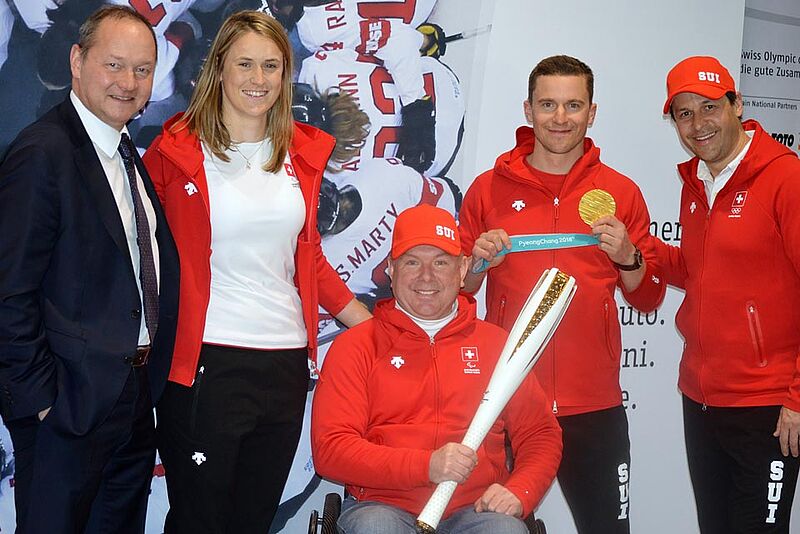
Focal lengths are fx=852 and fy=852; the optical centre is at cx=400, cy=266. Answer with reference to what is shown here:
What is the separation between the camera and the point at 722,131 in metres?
2.61

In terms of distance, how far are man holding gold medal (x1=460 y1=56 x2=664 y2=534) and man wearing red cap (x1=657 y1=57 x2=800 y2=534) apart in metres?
0.23

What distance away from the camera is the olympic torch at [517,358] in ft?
7.02

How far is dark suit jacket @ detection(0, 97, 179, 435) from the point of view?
1.99 metres

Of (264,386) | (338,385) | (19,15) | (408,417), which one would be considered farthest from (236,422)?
(19,15)

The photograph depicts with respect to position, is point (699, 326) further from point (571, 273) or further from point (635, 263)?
point (571, 273)

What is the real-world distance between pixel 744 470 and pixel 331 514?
125cm

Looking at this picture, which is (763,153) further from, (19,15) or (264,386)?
(19,15)

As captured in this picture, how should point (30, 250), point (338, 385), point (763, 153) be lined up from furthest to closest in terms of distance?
point (763, 153)
point (338, 385)
point (30, 250)

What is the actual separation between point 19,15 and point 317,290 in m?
1.35

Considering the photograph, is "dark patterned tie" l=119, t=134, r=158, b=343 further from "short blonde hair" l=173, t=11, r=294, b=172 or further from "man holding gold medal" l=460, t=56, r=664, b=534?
"man holding gold medal" l=460, t=56, r=664, b=534

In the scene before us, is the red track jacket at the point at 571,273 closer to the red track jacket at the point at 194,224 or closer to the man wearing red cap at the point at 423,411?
the man wearing red cap at the point at 423,411

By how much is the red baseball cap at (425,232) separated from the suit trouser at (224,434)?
1.52 feet

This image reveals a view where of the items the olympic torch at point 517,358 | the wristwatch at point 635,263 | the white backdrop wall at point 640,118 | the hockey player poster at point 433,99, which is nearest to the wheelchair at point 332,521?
the olympic torch at point 517,358

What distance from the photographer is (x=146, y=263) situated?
2.25 meters
